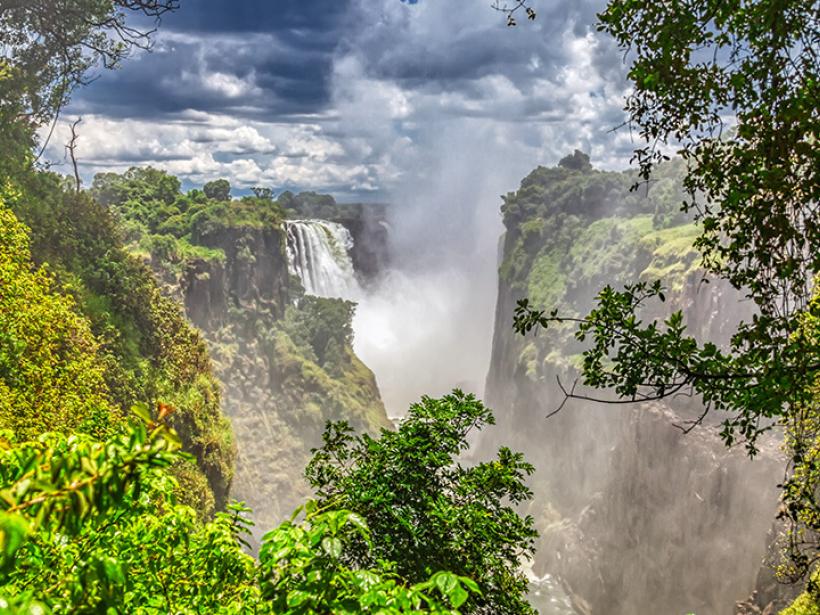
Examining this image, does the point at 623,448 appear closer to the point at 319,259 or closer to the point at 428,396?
the point at 428,396

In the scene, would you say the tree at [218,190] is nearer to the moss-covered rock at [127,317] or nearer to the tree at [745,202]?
the moss-covered rock at [127,317]

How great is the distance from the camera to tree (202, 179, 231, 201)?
55.4 metres

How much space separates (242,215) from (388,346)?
45.9 metres

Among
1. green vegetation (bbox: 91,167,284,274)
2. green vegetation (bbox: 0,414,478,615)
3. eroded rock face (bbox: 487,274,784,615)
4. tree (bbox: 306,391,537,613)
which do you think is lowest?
eroded rock face (bbox: 487,274,784,615)

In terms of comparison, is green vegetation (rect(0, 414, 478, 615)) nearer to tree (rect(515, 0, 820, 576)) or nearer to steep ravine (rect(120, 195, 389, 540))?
tree (rect(515, 0, 820, 576))

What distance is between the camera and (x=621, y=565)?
34.4m

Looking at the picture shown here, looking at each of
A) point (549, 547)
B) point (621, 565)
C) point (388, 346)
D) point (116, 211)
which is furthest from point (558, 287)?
point (388, 346)

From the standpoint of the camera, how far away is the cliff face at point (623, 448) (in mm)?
30172

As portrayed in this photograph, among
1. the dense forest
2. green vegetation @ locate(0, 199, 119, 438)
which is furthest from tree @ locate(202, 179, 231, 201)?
green vegetation @ locate(0, 199, 119, 438)

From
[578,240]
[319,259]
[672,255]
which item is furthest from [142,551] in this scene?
[319,259]

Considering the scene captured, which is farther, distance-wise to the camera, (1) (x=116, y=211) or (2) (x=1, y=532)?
(1) (x=116, y=211)

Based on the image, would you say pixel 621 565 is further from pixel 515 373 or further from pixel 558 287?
pixel 558 287

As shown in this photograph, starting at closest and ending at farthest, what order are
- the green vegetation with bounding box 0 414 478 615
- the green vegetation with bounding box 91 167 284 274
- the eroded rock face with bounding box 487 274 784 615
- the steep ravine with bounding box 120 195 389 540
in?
the green vegetation with bounding box 0 414 478 615
the eroded rock face with bounding box 487 274 784 615
the green vegetation with bounding box 91 167 284 274
the steep ravine with bounding box 120 195 389 540

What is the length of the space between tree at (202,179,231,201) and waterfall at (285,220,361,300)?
21.9 feet
